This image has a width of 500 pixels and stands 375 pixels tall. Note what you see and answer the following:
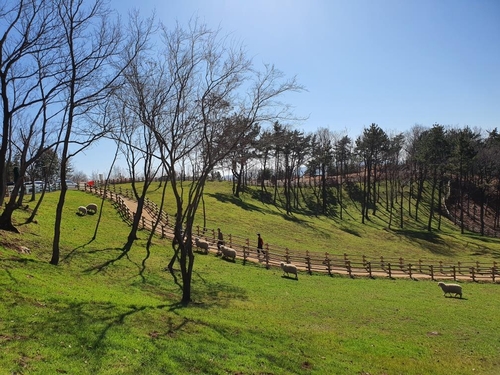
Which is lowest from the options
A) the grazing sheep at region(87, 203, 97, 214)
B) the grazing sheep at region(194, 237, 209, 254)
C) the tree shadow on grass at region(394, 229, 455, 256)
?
the tree shadow on grass at region(394, 229, 455, 256)

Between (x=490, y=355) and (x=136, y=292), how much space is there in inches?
489

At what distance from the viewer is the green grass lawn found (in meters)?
8.27

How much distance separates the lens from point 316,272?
26.5 metres

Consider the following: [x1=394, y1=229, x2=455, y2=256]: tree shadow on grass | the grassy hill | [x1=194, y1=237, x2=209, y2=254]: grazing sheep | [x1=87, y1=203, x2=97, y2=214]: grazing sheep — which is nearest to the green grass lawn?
[x1=194, y1=237, x2=209, y2=254]: grazing sheep

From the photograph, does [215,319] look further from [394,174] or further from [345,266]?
[394,174]

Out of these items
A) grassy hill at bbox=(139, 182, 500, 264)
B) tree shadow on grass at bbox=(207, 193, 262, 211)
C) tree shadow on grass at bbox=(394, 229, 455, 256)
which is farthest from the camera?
tree shadow on grass at bbox=(207, 193, 262, 211)

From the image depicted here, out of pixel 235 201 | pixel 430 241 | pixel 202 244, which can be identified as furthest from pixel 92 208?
pixel 430 241

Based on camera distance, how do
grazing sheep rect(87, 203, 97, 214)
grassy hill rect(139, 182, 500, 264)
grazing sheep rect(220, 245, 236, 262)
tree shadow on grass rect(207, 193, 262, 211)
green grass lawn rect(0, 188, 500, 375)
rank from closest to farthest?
green grass lawn rect(0, 188, 500, 375)
grazing sheep rect(220, 245, 236, 262)
grazing sheep rect(87, 203, 97, 214)
grassy hill rect(139, 182, 500, 264)
tree shadow on grass rect(207, 193, 262, 211)

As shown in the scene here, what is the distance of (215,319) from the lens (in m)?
12.4

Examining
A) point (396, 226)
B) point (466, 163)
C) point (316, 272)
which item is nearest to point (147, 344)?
point (316, 272)

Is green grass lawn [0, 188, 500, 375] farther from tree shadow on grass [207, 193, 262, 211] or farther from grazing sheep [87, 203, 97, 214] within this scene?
tree shadow on grass [207, 193, 262, 211]

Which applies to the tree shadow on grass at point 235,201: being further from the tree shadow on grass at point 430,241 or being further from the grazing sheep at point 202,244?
the grazing sheep at point 202,244

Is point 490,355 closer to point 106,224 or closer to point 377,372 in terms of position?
point 377,372

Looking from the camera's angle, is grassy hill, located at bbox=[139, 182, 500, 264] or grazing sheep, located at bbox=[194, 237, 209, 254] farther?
grassy hill, located at bbox=[139, 182, 500, 264]
